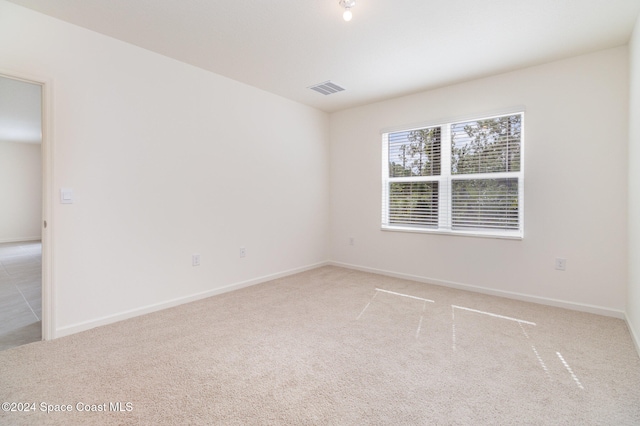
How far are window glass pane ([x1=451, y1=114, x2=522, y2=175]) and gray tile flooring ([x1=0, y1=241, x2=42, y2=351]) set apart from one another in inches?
186

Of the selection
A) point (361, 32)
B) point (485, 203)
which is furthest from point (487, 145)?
point (361, 32)

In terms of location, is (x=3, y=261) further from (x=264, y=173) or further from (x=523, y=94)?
(x=523, y=94)

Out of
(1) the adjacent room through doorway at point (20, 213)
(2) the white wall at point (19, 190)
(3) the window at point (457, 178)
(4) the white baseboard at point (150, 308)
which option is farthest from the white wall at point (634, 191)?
(2) the white wall at point (19, 190)

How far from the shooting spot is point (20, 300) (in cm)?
332

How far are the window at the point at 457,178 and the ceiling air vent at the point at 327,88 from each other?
1.04 meters

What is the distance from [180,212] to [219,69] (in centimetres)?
170

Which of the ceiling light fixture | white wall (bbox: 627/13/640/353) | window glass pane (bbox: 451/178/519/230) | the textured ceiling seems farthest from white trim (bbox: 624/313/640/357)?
the ceiling light fixture

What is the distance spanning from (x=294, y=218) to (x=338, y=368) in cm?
282

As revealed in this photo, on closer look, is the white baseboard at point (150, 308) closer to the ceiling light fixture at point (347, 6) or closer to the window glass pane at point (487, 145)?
the window glass pane at point (487, 145)

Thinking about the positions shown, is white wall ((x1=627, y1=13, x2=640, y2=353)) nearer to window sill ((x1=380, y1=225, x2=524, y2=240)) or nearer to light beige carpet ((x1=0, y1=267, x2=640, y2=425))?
light beige carpet ((x1=0, y1=267, x2=640, y2=425))

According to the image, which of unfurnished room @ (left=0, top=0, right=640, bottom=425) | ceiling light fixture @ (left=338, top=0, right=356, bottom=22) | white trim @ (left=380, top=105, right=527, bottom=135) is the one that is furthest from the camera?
white trim @ (left=380, top=105, right=527, bottom=135)

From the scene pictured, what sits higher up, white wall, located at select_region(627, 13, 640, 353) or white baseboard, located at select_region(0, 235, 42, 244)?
white wall, located at select_region(627, 13, 640, 353)

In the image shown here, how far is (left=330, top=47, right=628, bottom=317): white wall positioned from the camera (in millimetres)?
2879

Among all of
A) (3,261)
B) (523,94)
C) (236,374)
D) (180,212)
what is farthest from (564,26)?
(3,261)
